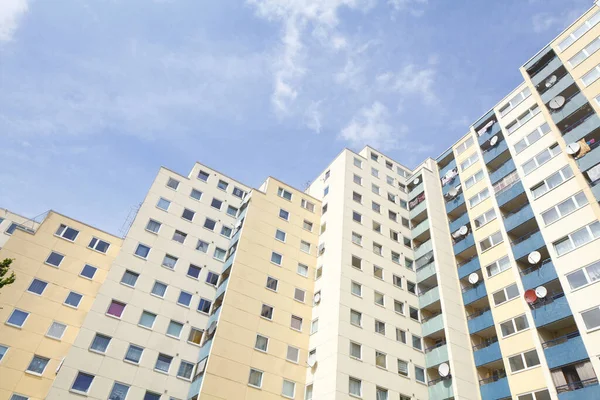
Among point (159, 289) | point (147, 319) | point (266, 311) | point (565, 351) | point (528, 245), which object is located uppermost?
point (528, 245)

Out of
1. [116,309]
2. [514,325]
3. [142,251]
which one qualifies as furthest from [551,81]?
[116,309]

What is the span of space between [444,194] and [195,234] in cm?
2986

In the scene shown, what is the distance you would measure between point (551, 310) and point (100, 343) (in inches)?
1350

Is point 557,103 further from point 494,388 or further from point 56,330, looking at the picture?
point 56,330

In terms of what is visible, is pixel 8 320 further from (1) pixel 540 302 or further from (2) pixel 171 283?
(1) pixel 540 302

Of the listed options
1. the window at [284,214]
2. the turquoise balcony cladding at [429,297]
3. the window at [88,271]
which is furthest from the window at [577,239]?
the window at [88,271]

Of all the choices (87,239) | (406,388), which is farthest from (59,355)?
(406,388)

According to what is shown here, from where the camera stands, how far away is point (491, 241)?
39.6 m

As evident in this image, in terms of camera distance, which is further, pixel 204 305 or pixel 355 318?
pixel 204 305

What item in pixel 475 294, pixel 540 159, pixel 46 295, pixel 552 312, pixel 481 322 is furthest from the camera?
pixel 540 159

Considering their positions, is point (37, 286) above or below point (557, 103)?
below

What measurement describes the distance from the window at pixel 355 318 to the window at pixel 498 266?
12730mm

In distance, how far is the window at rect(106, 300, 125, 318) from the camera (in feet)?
110

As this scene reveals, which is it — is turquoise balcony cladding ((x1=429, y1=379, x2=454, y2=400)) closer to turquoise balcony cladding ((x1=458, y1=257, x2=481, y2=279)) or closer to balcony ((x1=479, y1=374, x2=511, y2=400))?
balcony ((x1=479, y1=374, x2=511, y2=400))
